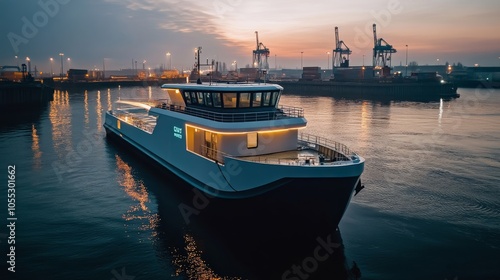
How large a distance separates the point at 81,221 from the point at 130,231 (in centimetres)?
360

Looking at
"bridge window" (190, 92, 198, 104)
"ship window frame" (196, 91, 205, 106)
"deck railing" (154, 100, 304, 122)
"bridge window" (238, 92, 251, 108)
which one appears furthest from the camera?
"bridge window" (190, 92, 198, 104)

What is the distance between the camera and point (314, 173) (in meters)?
15.5

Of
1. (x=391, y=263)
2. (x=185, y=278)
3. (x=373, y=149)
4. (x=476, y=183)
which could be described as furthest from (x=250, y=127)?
(x=373, y=149)

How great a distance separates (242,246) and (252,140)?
6.17 metres

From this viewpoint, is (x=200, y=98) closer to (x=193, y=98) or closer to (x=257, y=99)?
(x=193, y=98)

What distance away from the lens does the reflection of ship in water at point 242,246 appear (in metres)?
15.5

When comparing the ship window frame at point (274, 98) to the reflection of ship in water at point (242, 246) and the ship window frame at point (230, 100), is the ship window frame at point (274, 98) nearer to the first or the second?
the ship window frame at point (230, 100)

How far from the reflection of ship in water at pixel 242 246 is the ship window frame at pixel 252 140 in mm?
4276

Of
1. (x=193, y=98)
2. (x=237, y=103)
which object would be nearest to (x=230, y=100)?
(x=237, y=103)

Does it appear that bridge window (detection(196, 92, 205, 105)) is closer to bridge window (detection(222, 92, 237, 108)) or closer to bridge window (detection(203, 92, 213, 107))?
bridge window (detection(203, 92, 213, 107))

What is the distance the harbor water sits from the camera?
619 inches

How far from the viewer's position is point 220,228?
1927 cm

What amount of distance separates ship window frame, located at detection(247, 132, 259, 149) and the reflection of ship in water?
4276 millimetres

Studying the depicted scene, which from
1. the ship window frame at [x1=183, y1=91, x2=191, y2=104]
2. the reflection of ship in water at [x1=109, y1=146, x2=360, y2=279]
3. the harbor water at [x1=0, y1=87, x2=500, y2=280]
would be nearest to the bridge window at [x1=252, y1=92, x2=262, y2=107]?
the ship window frame at [x1=183, y1=91, x2=191, y2=104]
